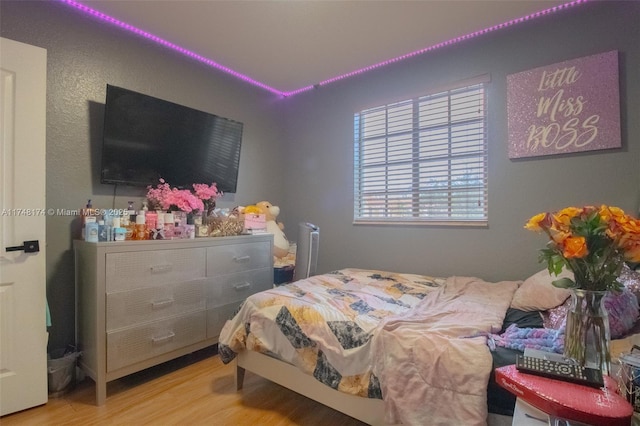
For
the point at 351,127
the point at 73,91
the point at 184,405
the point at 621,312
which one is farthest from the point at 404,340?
the point at 73,91

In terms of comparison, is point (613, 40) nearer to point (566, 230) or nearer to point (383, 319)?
point (566, 230)

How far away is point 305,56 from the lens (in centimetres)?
288

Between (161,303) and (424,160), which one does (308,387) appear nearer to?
(161,303)

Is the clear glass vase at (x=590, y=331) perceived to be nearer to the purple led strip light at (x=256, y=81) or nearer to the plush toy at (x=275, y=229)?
the purple led strip light at (x=256, y=81)

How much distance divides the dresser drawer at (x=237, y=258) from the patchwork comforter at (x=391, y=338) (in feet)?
2.01

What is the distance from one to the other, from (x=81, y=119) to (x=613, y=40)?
3.67m

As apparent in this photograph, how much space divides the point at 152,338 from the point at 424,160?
100 inches

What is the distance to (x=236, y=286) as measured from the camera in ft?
8.45

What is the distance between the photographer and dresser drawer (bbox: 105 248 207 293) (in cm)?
192

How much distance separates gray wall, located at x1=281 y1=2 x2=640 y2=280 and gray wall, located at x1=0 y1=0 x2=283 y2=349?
5.29 feet

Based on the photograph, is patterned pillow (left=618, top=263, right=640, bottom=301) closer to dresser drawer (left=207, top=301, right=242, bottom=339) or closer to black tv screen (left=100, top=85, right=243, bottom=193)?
dresser drawer (left=207, top=301, right=242, bottom=339)

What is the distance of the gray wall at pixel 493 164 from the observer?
211 centimetres

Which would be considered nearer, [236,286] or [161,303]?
[161,303]

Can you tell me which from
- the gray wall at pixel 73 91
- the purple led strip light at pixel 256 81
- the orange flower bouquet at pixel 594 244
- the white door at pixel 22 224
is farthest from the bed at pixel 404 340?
the purple led strip light at pixel 256 81
